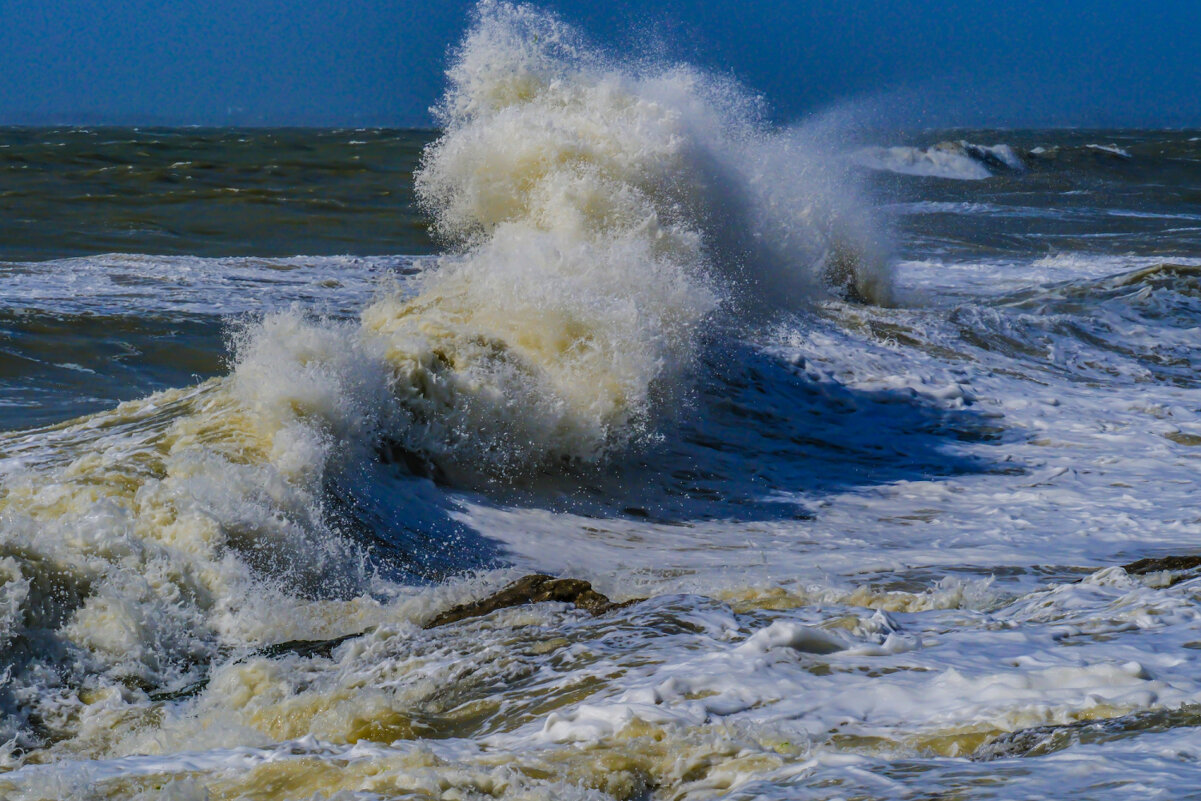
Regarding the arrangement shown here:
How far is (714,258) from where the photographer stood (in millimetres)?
10773

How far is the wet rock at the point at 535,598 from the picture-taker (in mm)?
4391

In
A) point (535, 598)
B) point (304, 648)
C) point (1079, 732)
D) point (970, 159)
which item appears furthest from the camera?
point (970, 159)

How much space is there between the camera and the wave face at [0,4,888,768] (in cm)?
450

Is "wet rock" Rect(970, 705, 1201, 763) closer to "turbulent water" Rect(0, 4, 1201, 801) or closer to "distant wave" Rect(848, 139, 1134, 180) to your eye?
"turbulent water" Rect(0, 4, 1201, 801)

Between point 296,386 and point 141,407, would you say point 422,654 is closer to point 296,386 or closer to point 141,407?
point 296,386

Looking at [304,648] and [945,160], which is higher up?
[945,160]

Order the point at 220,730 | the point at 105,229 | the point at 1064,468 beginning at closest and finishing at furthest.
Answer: the point at 220,730 < the point at 1064,468 < the point at 105,229

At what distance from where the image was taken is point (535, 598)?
176 inches

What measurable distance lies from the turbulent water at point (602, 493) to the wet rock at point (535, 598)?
0.11 meters

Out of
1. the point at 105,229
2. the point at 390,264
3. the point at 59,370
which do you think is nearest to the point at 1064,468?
the point at 59,370

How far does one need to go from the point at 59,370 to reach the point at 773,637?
6.90 metres

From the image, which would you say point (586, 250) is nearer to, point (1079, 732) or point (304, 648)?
point (304, 648)

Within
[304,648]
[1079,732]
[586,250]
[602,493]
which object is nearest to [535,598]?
[304,648]

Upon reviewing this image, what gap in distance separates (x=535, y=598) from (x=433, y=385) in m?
2.56
